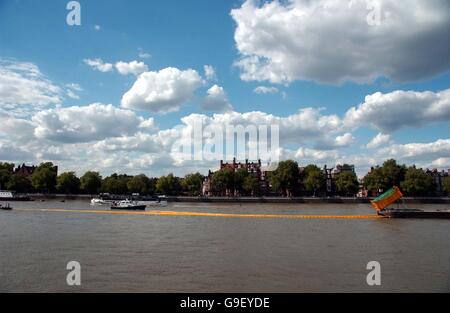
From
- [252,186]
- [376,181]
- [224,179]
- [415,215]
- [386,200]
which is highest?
[224,179]

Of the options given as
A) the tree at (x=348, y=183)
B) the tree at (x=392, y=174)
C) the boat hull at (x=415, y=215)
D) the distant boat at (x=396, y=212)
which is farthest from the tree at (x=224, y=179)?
the boat hull at (x=415, y=215)

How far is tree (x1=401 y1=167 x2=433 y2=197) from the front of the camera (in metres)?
167

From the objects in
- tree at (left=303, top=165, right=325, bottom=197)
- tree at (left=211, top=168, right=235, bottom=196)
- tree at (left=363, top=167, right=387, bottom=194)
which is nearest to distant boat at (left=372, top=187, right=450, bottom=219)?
tree at (left=363, top=167, right=387, bottom=194)

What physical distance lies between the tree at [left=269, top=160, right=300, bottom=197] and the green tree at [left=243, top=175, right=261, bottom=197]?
7.64 m

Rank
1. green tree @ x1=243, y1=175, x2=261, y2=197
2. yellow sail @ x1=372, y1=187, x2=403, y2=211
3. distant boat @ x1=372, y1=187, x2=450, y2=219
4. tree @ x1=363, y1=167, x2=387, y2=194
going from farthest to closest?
green tree @ x1=243, y1=175, x2=261, y2=197 < tree @ x1=363, y1=167, x2=387, y2=194 < yellow sail @ x1=372, y1=187, x2=403, y2=211 < distant boat @ x1=372, y1=187, x2=450, y2=219

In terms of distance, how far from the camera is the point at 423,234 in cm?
4366

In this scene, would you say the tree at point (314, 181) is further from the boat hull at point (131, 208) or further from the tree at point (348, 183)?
the boat hull at point (131, 208)

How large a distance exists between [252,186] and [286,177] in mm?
16899

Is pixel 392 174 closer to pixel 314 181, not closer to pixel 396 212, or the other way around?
pixel 314 181

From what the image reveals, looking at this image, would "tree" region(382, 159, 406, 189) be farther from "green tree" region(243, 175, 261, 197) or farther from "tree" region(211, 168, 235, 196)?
"tree" region(211, 168, 235, 196)

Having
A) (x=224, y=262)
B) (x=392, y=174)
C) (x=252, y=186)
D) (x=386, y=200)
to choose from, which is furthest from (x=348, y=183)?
(x=224, y=262)

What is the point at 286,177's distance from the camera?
184m
